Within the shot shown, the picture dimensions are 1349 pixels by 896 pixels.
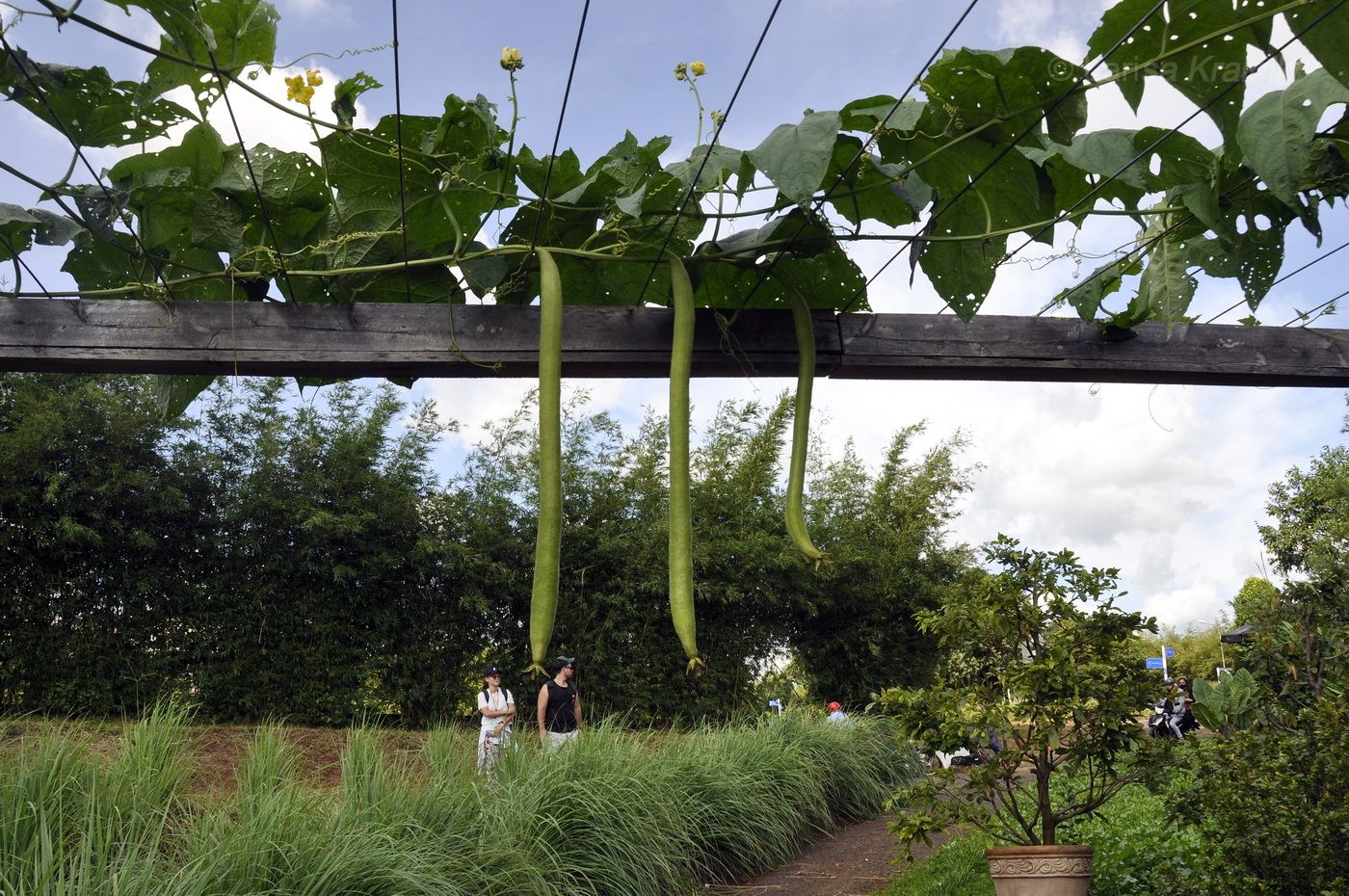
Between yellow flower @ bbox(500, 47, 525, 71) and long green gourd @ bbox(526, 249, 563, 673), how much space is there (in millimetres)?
500

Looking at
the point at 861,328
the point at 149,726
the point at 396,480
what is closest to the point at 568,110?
the point at 861,328

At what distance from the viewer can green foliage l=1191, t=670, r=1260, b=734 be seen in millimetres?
4828

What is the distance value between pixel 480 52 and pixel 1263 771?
317 cm

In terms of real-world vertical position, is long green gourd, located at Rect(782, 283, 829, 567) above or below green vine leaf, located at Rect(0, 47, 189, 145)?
below

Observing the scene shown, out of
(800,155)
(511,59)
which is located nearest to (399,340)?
(511,59)

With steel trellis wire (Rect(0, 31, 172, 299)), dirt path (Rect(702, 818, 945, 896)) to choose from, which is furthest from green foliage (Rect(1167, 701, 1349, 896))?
steel trellis wire (Rect(0, 31, 172, 299))

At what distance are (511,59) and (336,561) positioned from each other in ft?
26.4

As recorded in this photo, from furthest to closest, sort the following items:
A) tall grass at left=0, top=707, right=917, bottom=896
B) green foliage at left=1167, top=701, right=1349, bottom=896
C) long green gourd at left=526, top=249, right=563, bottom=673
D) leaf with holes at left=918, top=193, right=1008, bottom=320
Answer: green foliage at left=1167, top=701, right=1349, bottom=896
tall grass at left=0, top=707, right=917, bottom=896
leaf with holes at left=918, top=193, right=1008, bottom=320
long green gourd at left=526, top=249, right=563, bottom=673

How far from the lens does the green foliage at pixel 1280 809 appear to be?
303 cm

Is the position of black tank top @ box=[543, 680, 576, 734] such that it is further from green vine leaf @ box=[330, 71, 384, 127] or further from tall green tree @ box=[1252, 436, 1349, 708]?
green vine leaf @ box=[330, 71, 384, 127]

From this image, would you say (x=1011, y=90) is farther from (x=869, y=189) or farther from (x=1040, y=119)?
(x=869, y=189)

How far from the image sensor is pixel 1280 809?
3162mm

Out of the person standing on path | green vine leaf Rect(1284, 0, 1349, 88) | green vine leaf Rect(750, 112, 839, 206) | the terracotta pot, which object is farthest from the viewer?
the person standing on path

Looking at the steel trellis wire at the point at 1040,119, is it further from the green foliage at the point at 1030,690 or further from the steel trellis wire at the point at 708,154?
the green foliage at the point at 1030,690
